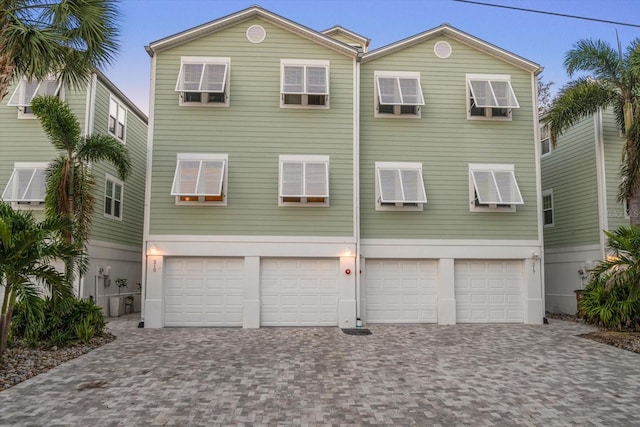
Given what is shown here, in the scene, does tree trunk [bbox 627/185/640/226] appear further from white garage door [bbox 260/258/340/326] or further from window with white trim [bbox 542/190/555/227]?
white garage door [bbox 260/258/340/326]

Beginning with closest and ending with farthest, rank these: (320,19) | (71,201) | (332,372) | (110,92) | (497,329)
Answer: (332,372)
(71,201)
(497,329)
(110,92)
(320,19)

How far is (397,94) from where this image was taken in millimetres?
14016

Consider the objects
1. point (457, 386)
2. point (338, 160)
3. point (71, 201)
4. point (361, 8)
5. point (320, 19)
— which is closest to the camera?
point (457, 386)

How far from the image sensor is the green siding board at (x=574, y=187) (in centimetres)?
1573

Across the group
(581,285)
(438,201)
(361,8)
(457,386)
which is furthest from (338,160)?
(581,285)

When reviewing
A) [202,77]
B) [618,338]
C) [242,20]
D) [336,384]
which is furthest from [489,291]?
[242,20]

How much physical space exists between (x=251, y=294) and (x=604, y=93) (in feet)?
37.0

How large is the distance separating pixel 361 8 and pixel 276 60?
3143mm

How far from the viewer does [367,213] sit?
13.8m

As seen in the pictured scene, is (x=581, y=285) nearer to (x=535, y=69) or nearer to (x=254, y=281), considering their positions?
(x=535, y=69)

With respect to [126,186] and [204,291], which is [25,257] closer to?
[204,291]

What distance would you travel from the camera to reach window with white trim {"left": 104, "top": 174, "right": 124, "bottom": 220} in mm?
15844

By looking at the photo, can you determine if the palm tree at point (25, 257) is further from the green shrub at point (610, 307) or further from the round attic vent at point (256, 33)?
the green shrub at point (610, 307)

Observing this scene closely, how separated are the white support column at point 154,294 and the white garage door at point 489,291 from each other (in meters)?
8.07
